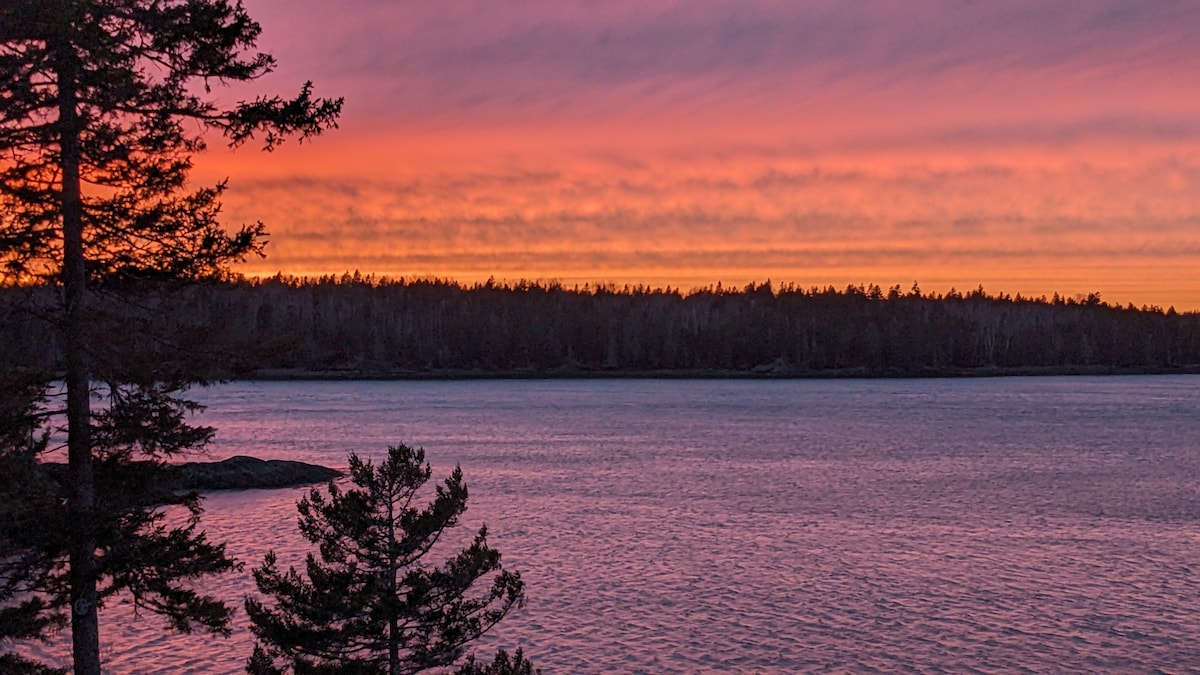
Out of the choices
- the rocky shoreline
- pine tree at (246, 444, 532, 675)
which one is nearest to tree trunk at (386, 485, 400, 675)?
pine tree at (246, 444, 532, 675)

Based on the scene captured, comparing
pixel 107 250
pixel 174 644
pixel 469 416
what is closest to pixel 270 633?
pixel 107 250

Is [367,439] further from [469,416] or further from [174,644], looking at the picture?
[174,644]

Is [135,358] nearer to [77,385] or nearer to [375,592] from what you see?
[77,385]

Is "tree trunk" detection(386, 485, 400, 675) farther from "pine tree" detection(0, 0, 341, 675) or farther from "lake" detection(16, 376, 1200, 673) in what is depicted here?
"lake" detection(16, 376, 1200, 673)

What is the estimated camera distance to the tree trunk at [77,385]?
39.2 ft

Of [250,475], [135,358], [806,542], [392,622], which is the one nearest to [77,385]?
[135,358]

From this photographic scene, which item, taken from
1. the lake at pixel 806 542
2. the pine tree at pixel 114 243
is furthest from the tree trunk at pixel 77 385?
the lake at pixel 806 542

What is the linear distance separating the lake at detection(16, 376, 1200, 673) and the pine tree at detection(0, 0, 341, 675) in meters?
6.29

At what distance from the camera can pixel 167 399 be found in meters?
12.7

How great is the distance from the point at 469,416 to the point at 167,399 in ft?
260

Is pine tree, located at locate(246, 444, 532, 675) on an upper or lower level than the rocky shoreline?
upper

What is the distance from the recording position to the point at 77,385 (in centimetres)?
1223

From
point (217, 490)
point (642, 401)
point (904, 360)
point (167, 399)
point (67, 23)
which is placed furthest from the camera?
point (904, 360)

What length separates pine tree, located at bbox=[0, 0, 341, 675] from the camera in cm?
1184
